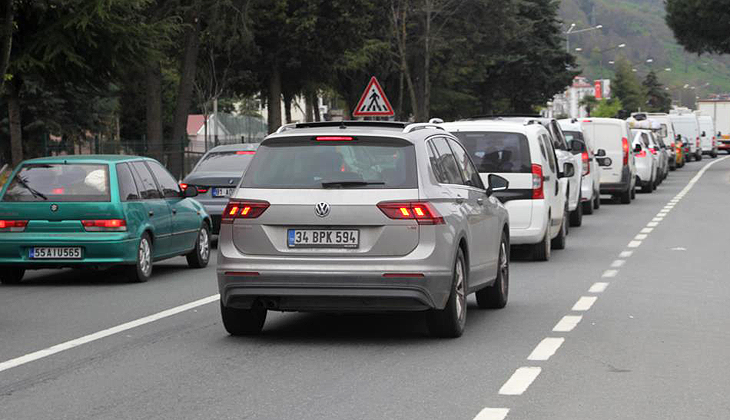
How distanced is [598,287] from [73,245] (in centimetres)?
551

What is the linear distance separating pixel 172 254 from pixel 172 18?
1460 centimetres

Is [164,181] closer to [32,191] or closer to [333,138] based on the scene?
[32,191]

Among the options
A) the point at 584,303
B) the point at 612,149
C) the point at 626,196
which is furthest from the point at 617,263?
the point at 626,196

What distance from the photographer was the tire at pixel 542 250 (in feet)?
58.5

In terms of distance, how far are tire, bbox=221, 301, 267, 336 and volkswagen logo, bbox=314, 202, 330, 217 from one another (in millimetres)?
980

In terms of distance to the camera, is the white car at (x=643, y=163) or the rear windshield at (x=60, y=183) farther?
the white car at (x=643, y=163)

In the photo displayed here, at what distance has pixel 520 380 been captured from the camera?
28.4ft

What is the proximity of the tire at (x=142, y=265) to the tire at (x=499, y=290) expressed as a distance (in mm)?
4538

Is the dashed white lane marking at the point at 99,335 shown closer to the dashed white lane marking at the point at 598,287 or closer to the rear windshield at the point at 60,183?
the rear windshield at the point at 60,183

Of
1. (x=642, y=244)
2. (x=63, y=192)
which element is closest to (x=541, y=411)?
(x=63, y=192)

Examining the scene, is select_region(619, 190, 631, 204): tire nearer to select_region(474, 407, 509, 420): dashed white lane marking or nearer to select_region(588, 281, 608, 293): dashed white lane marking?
select_region(588, 281, 608, 293): dashed white lane marking

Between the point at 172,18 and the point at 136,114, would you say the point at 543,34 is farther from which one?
the point at 172,18

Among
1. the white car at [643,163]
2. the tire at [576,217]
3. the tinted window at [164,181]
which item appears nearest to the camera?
the tinted window at [164,181]

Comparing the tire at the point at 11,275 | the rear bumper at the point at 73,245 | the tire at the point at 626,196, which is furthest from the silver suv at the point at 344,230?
the tire at the point at 626,196
